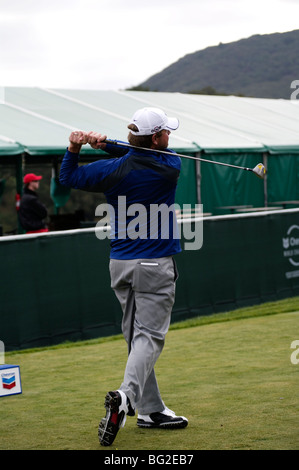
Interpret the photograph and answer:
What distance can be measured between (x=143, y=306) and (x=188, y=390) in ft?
5.18

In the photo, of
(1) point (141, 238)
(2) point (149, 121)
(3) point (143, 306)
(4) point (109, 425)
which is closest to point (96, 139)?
(2) point (149, 121)

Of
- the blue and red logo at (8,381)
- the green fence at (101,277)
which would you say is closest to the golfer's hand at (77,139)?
the blue and red logo at (8,381)

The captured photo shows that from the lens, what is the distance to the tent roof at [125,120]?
→ 16422mm

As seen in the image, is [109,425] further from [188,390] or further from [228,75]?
[228,75]

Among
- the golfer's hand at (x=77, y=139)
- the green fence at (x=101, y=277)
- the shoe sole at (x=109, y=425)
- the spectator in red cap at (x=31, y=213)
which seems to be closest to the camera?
the shoe sole at (x=109, y=425)

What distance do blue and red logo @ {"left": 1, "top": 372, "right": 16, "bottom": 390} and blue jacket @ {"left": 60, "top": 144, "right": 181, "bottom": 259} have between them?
5.87 ft

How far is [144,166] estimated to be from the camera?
5277mm

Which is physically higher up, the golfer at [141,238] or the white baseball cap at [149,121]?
the white baseball cap at [149,121]

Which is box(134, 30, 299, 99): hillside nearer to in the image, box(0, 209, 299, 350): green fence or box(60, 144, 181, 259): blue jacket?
box(0, 209, 299, 350): green fence

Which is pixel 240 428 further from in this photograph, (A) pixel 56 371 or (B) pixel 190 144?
(B) pixel 190 144

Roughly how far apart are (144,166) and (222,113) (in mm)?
18800

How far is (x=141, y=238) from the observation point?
527cm

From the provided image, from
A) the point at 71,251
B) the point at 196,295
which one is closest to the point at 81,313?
the point at 71,251

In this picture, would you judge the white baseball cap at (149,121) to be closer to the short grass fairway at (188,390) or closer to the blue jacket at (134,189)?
the blue jacket at (134,189)
